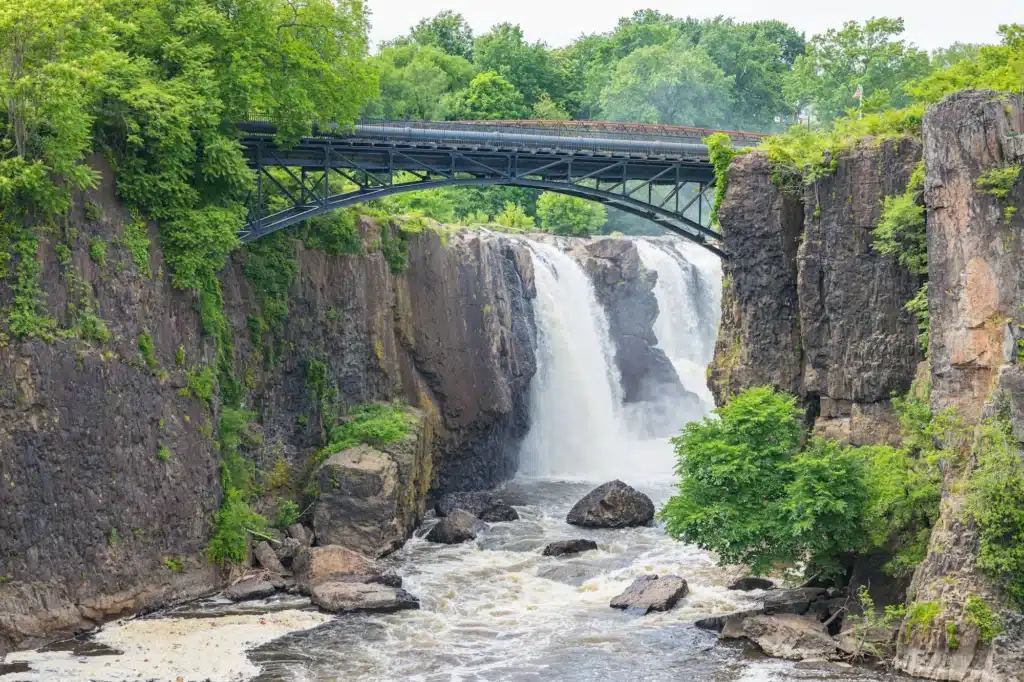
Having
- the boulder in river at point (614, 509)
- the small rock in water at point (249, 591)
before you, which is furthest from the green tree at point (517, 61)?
the small rock in water at point (249, 591)

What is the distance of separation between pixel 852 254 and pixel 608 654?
1151 centimetres

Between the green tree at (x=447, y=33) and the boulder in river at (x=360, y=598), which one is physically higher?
the green tree at (x=447, y=33)

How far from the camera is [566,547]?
34.2m

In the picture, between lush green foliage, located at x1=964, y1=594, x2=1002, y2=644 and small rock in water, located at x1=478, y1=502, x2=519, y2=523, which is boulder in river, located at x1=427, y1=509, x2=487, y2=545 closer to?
small rock in water, located at x1=478, y1=502, x2=519, y2=523

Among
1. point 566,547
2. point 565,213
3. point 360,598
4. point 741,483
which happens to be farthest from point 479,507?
point 565,213

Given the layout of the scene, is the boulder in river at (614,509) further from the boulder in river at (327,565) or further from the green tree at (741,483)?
the green tree at (741,483)

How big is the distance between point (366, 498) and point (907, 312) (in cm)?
1475

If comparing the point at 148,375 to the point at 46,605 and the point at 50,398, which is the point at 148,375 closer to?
the point at 50,398

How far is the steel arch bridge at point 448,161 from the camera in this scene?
3603 cm

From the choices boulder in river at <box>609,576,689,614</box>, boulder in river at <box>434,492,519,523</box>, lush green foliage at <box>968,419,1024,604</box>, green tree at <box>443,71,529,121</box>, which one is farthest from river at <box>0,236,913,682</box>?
green tree at <box>443,71,529,121</box>

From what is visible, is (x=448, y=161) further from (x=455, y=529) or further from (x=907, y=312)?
(x=907, y=312)

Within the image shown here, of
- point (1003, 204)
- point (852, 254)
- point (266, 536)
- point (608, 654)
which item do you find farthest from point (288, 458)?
point (1003, 204)

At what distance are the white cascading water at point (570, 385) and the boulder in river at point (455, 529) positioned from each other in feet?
35.3

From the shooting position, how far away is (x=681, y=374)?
2184 inches
